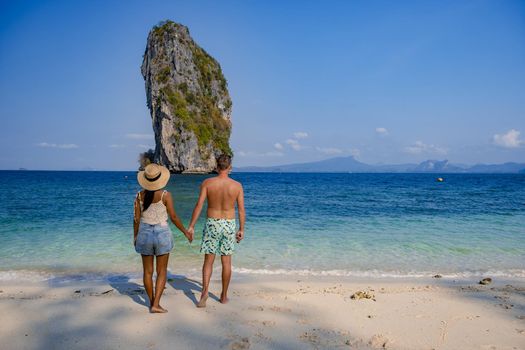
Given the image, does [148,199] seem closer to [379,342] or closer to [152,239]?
[152,239]

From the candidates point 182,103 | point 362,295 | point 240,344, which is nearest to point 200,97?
point 182,103

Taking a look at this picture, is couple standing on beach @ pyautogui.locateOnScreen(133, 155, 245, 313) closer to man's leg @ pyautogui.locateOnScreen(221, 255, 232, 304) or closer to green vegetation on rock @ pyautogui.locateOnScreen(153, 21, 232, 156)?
man's leg @ pyautogui.locateOnScreen(221, 255, 232, 304)

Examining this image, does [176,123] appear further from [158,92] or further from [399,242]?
[399,242]

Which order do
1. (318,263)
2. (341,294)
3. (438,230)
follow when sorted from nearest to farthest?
(341,294), (318,263), (438,230)

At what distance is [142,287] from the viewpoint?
6203mm

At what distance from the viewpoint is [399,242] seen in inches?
433

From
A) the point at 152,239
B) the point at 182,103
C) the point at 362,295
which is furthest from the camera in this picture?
the point at 182,103

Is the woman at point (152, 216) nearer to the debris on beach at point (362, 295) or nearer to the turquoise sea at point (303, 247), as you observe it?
the debris on beach at point (362, 295)

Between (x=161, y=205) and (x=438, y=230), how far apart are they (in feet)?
39.0

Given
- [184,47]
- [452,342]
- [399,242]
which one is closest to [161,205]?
[452,342]

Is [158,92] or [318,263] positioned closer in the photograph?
[318,263]

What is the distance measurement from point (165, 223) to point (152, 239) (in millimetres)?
277

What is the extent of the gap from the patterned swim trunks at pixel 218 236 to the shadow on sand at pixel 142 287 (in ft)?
2.95

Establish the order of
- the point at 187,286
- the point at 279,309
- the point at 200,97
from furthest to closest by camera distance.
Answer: the point at 200,97 < the point at 187,286 < the point at 279,309
